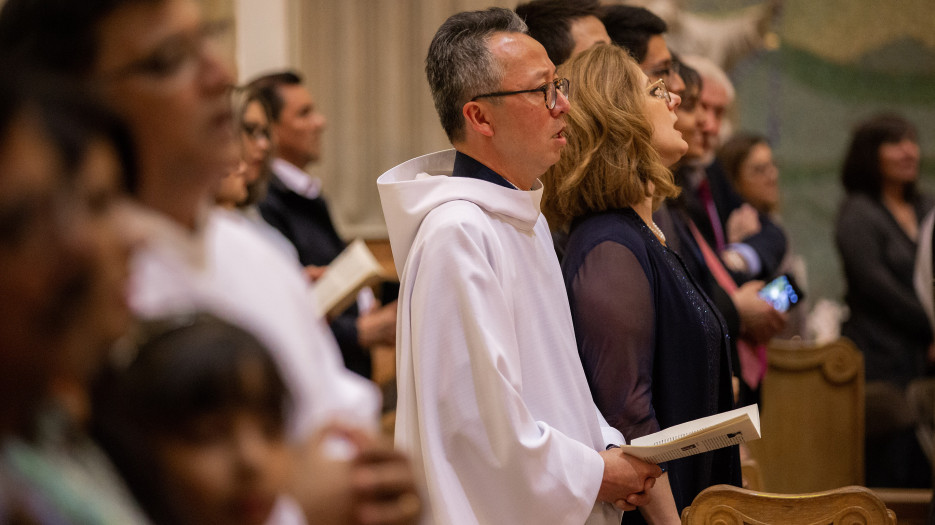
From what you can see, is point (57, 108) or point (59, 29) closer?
point (57, 108)

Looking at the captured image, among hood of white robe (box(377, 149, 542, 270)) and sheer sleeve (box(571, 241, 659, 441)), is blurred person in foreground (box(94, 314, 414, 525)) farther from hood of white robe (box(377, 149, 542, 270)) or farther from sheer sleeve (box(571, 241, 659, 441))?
sheer sleeve (box(571, 241, 659, 441))

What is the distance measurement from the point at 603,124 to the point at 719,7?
540 cm

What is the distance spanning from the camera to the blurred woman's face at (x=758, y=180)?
5.95m

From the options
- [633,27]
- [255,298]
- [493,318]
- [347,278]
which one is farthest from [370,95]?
[255,298]

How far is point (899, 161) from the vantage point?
5.85 metres

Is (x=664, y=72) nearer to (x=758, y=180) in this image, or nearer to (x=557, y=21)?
(x=557, y=21)

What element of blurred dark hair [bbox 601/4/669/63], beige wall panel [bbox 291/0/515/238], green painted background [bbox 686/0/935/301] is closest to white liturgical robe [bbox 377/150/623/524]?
blurred dark hair [bbox 601/4/669/63]

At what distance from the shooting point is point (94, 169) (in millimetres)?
860

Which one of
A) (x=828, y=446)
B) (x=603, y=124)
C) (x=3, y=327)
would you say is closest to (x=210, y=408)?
(x=3, y=327)

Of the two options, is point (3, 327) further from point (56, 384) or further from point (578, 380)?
point (578, 380)

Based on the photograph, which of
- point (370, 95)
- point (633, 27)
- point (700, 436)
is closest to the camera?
point (700, 436)

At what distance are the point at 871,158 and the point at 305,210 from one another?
329 centimetres

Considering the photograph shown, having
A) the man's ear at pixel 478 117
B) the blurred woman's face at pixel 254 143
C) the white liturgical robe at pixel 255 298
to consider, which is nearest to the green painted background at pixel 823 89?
the blurred woman's face at pixel 254 143

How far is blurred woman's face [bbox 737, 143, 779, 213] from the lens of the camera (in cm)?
595
